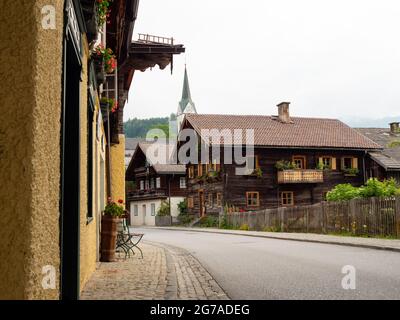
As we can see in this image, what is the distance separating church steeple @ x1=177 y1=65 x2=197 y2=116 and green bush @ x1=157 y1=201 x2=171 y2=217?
2270 inches

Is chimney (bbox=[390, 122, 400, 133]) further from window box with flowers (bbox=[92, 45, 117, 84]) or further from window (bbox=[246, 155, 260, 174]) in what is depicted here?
window box with flowers (bbox=[92, 45, 117, 84])

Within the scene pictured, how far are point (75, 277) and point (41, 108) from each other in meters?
3.32

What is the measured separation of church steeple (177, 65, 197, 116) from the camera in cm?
11238

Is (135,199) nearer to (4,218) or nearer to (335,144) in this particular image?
(335,144)

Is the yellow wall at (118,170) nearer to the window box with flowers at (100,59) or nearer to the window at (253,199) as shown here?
the window box with flowers at (100,59)

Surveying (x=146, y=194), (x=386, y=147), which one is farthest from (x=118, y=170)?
(x=146, y=194)

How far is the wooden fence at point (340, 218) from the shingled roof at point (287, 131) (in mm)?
11952

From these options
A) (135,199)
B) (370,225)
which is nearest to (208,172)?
(135,199)

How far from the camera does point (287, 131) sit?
150 ft

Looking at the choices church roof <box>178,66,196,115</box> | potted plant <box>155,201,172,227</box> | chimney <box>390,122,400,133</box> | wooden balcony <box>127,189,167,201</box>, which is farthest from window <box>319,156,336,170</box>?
church roof <box>178,66,196,115</box>

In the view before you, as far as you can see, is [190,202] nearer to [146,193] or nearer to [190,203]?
[190,203]

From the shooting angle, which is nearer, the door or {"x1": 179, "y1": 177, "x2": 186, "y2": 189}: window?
the door

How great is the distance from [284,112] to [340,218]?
25902mm
